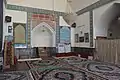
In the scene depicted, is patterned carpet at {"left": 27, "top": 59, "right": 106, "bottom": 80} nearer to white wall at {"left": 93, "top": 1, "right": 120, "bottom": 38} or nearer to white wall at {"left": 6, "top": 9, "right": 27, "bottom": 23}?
white wall at {"left": 93, "top": 1, "right": 120, "bottom": 38}

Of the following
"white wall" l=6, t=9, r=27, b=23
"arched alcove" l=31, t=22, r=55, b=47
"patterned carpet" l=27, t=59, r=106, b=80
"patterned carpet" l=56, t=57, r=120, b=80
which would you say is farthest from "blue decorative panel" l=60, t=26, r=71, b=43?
"patterned carpet" l=27, t=59, r=106, b=80

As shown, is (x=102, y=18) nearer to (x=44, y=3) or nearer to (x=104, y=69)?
(x=44, y=3)

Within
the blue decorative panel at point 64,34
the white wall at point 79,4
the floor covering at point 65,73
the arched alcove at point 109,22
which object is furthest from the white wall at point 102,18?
the floor covering at point 65,73

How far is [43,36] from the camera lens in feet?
30.9

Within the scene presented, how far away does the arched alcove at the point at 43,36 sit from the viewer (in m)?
8.84

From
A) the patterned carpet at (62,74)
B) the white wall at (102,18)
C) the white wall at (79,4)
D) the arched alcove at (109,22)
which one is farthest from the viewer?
the white wall at (79,4)

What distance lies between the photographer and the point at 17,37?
7930 millimetres

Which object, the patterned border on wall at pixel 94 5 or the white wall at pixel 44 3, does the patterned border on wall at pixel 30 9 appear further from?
the patterned border on wall at pixel 94 5

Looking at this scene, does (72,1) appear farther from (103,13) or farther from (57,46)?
(57,46)

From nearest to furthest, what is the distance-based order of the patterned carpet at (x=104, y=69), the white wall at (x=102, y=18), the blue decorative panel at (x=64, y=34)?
the patterned carpet at (x=104, y=69) < the white wall at (x=102, y=18) < the blue decorative panel at (x=64, y=34)

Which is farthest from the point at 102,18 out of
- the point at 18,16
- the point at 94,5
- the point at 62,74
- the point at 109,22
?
the point at 62,74

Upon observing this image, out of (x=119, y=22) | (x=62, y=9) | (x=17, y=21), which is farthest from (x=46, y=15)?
(x=119, y=22)

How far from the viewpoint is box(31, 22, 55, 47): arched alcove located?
29.0 ft

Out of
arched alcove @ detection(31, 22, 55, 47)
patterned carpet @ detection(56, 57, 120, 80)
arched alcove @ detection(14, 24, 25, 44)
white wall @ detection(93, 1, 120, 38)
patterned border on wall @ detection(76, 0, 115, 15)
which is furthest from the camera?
arched alcove @ detection(31, 22, 55, 47)
